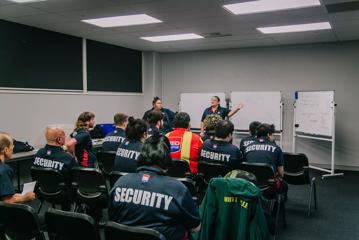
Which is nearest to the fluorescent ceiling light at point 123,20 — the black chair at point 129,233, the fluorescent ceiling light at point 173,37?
the fluorescent ceiling light at point 173,37

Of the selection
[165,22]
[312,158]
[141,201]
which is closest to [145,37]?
[165,22]

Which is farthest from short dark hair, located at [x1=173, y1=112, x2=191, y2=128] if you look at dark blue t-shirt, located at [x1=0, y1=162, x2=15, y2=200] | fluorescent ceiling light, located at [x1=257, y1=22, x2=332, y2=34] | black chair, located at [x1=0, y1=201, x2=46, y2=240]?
fluorescent ceiling light, located at [x1=257, y1=22, x2=332, y2=34]

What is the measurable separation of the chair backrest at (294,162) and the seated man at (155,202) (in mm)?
2698

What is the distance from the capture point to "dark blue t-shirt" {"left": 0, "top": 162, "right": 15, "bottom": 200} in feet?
7.61

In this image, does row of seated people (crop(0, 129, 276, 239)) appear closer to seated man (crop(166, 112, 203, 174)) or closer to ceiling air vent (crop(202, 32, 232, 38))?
seated man (crop(166, 112, 203, 174))

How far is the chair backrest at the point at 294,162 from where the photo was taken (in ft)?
13.7

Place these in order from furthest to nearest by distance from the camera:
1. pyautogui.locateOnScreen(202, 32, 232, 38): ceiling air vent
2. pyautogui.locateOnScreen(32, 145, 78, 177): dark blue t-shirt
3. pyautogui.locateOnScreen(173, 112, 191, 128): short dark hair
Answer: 1. pyautogui.locateOnScreen(202, 32, 232, 38): ceiling air vent
2. pyautogui.locateOnScreen(173, 112, 191, 128): short dark hair
3. pyautogui.locateOnScreen(32, 145, 78, 177): dark blue t-shirt

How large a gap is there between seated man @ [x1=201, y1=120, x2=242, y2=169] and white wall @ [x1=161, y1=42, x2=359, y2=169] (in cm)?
456

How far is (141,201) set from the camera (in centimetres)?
175

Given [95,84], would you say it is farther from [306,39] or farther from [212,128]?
[306,39]


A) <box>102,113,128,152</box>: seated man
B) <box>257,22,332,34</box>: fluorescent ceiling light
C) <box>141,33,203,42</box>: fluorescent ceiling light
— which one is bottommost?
<box>102,113,128,152</box>: seated man

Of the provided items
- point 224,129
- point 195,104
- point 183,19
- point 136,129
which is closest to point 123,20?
point 183,19

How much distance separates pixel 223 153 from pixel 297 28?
11.4 ft

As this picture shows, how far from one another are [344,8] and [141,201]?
158 inches
